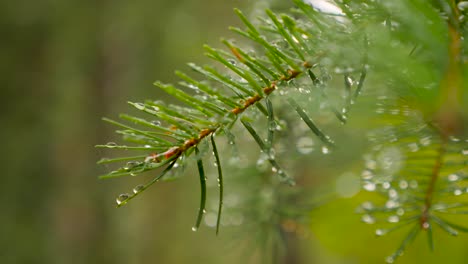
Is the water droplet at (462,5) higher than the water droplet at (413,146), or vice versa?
the water droplet at (462,5)

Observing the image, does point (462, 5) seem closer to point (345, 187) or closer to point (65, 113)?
point (345, 187)

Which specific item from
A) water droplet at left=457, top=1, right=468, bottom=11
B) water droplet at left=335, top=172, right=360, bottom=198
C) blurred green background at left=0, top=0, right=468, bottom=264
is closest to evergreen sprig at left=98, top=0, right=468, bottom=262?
water droplet at left=457, top=1, right=468, bottom=11

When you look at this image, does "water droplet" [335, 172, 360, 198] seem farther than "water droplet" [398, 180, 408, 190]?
Yes

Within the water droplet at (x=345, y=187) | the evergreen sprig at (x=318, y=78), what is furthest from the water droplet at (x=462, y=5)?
the water droplet at (x=345, y=187)

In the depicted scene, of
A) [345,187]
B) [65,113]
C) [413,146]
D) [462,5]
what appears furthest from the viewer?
[65,113]

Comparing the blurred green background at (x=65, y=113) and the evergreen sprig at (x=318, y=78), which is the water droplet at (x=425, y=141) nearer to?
the evergreen sprig at (x=318, y=78)

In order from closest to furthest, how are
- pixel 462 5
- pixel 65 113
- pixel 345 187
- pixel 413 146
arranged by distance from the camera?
pixel 462 5 → pixel 413 146 → pixel 345 187 → pixel 65 113

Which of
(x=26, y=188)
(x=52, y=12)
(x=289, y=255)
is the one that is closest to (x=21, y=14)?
(x=52, y=12)

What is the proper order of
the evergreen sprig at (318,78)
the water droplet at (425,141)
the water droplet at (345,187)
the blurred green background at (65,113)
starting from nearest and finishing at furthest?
the evergreen sprig at (318,78) < the water droplet at (425,141) < the water droplet at (345,187) < the blurred green background at (65,113)

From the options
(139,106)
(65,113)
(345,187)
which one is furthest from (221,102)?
(65,113)

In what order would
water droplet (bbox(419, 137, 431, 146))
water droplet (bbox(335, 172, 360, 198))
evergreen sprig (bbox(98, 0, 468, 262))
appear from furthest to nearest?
1. water droplet (bbox(335, 172, 360, 198))
2. water droplet (bbox(419, 137, 431, 146))
3. evergreen sprig (bbox(98, 0, 468, 262))

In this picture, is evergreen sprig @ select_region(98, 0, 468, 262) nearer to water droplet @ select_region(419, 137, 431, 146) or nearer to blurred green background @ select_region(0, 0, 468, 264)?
water droplet @ select_region(419, 137, 431, 146)

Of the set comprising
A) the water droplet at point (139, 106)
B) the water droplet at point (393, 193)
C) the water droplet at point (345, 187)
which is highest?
the water droplet at point (345, 187)
